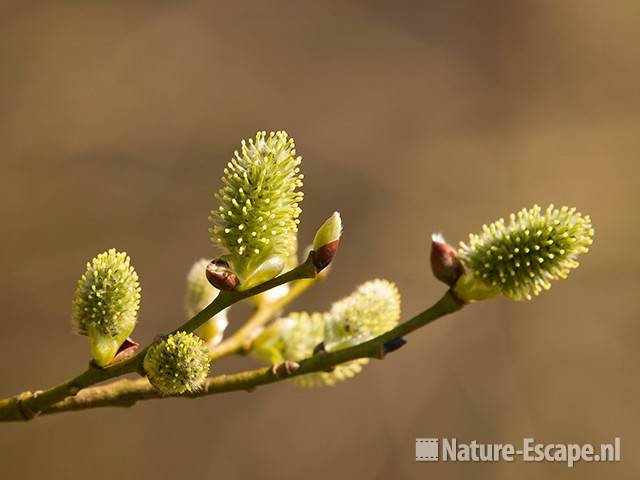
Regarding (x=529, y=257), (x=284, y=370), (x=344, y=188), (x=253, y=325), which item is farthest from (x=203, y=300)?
(x=344, y=188)

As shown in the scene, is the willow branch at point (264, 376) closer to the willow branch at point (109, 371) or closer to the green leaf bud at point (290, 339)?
the willow branch at point (109, 371)

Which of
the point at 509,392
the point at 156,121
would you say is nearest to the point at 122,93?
the point at 156,121

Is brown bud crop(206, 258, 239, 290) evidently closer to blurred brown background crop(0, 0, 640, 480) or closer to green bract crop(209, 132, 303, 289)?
green bract crop(209, 132, 303, 289)

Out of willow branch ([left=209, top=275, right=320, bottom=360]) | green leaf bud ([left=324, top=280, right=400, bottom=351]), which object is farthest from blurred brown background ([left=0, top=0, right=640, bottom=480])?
green leaf bud ([left=324, top=280, right=400, bottom=351])

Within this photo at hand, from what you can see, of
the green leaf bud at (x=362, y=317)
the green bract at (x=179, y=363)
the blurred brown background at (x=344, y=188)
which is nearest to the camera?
the green bract at (x=179, y=363)

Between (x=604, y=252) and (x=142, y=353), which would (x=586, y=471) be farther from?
(x=142, y=353)

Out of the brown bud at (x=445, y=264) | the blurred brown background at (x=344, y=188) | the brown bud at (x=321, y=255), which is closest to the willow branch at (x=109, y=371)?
the brown bud at (x=321, y=255)

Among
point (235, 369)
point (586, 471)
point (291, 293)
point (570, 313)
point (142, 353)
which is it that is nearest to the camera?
point (142, 353)
